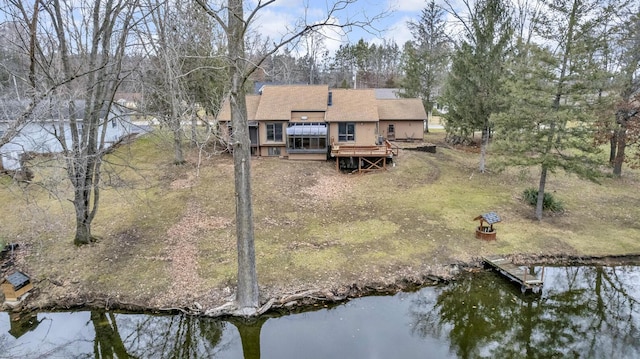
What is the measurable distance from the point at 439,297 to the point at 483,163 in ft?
42.7

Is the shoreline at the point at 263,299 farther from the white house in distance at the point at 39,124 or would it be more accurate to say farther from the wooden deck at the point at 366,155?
the wooden deck at the point at 366,155

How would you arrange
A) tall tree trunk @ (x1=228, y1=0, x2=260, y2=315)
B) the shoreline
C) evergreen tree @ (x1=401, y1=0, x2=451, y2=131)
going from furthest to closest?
evergreen tree @ (x1=401, y1=0, x2=451, y2=131) → the shoreline → tall tree trunk @ (x1=228, y1=0, x2=260, y2=315)

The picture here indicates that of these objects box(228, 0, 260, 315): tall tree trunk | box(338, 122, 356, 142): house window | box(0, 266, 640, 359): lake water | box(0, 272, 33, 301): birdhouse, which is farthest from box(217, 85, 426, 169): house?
box(0, 272, 33, 301): birdhouse

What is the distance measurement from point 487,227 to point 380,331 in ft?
21.2

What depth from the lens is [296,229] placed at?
14.3 meters

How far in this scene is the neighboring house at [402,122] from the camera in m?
28.6

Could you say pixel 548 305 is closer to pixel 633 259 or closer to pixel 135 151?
pixel 633 259

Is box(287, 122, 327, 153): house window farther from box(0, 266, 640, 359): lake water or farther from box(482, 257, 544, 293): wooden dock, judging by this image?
box(0, 266, 640, 359): lake water

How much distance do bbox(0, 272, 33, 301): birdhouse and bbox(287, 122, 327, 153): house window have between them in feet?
49.3

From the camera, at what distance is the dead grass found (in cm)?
1090

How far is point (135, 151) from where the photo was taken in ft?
82.9

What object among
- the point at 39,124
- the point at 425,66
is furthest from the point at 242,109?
the point at 425,66

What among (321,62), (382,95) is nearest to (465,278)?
(382,95)

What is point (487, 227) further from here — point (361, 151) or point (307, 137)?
point (307, 137)
